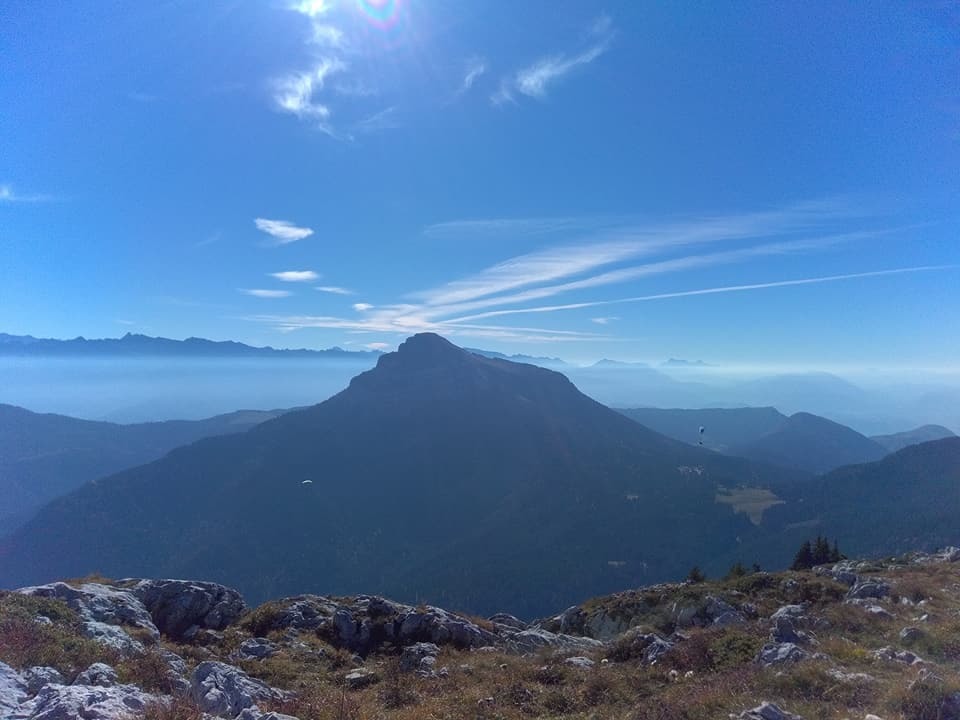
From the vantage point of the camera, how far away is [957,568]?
118 feet

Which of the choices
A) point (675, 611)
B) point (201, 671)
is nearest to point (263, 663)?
point (201, 671)

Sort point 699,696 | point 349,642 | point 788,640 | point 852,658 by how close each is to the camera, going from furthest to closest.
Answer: point 349,642
point 788,640
point 852,658
point 699,696

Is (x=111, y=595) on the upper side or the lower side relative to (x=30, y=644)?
lower

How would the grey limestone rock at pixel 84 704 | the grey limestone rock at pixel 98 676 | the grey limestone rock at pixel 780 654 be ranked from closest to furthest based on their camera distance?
the grey limestone rock at pixel 84 704 → the grey limestone rock at pixel 98 676 → the grey limestone rock at pixel 780 654

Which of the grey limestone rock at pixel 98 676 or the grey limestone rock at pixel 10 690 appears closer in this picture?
the grey limestone rock at pixel 10 690

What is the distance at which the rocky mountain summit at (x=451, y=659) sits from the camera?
12.2 meters

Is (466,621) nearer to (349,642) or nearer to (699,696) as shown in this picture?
(349,642)

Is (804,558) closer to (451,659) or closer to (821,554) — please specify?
(821,554)

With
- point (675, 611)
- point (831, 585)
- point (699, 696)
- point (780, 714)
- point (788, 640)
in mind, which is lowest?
point (675, 611)

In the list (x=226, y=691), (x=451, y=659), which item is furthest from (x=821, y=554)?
(x=226, y=691)

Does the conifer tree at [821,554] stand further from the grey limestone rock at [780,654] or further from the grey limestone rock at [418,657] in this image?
the grey limestone rock at [418,657]

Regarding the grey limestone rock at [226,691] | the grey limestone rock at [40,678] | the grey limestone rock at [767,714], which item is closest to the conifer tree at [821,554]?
the grey limestone rock at [767,714]

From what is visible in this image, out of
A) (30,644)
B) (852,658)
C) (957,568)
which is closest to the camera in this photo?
(30,644)

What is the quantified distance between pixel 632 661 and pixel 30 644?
19.8 m
